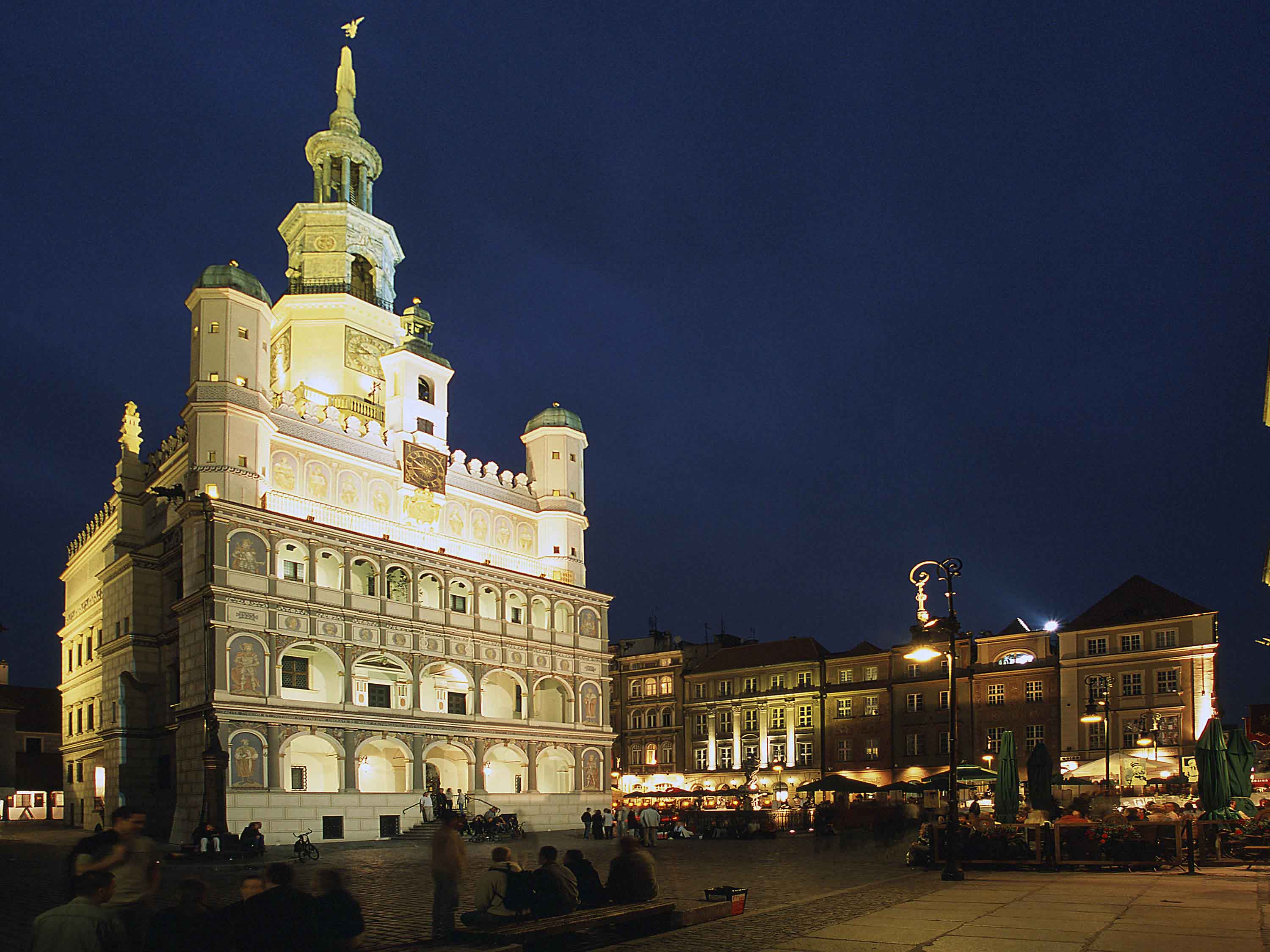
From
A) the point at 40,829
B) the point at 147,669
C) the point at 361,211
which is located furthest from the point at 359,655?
the point at 361,211

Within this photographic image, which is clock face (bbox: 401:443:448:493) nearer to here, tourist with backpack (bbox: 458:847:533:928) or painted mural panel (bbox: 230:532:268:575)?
painted mural panel (bbox: 230:532:268:575)

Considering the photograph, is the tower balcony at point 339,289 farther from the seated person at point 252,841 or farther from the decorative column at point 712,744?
the decorative column at point 712,744

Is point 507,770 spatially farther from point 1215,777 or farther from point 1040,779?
point 1215,777

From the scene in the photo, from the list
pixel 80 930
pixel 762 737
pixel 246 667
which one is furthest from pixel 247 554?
pixel 762 737

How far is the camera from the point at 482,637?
53906 mm

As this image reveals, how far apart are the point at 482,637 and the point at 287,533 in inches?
460

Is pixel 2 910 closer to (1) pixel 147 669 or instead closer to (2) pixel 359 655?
(2) pixel 359 655

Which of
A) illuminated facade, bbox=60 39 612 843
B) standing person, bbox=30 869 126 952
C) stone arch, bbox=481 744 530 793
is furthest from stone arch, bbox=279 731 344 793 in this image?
standing person, bbox=30 869 126 952

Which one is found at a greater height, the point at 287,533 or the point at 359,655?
the point at 287,533

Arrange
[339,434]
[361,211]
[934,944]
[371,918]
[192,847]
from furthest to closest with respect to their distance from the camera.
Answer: [361,211]
[339,434]
[192,847]
[371,918]
[934,944]

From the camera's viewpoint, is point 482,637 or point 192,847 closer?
point 192,847

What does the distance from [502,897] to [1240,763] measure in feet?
74.5

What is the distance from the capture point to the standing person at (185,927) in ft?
30.3

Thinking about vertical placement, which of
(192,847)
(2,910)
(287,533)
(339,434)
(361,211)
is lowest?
(192,847)
